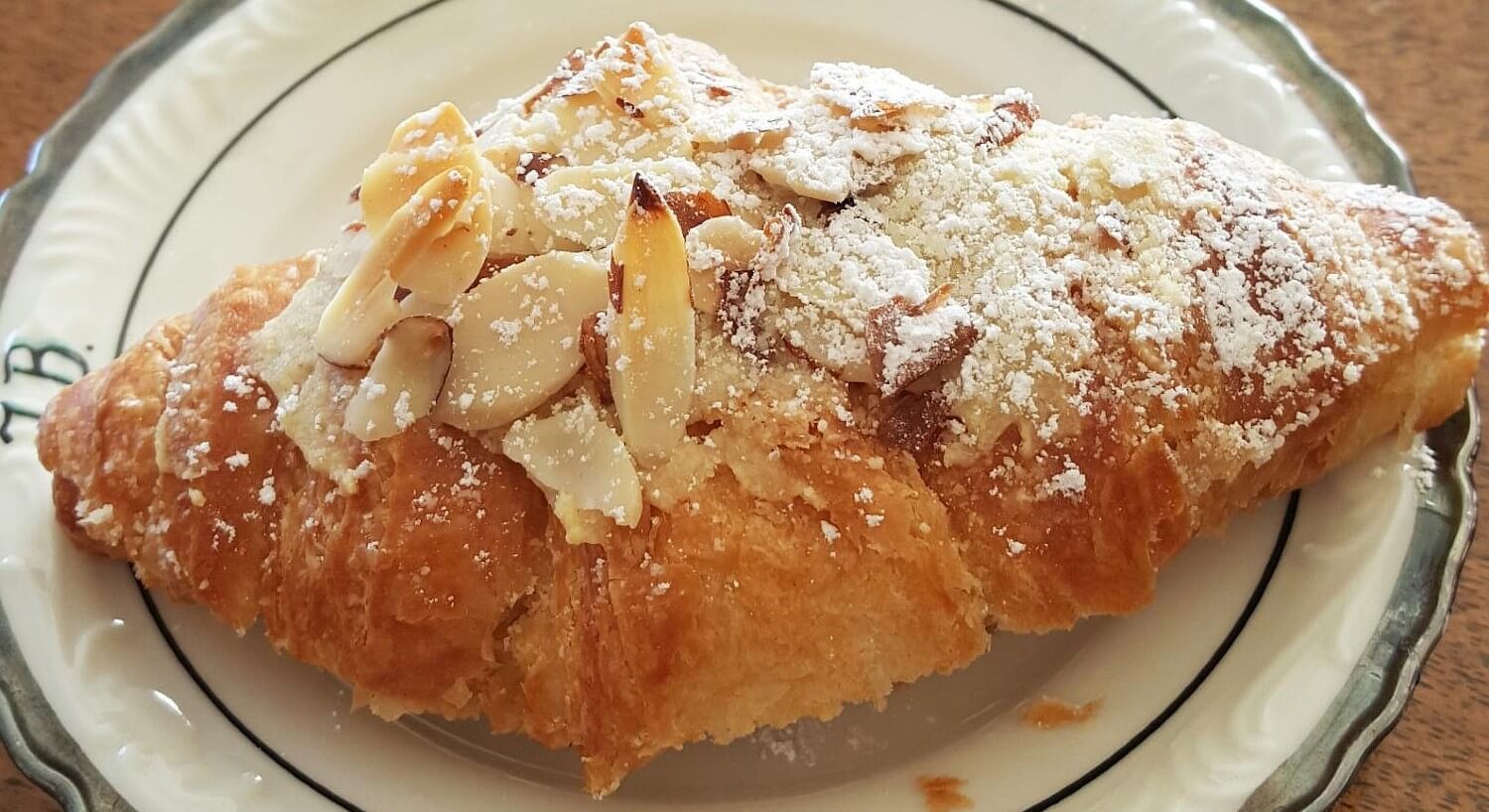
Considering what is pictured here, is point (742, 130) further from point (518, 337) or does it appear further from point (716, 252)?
point (518, 337)

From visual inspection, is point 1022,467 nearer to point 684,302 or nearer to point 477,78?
point 684,302

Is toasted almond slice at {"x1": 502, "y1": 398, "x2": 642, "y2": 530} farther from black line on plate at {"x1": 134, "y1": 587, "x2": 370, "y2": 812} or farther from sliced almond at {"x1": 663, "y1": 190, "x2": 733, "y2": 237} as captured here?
black line on plate at {"x1": 134, "y1": 587, "x2": 370, "y2": 812}

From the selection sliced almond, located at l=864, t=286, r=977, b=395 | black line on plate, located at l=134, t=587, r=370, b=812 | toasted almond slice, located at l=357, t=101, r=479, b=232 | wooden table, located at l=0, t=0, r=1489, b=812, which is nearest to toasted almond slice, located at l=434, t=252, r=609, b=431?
toasted almond slice, located at l=357, t=101, r=479, b=232

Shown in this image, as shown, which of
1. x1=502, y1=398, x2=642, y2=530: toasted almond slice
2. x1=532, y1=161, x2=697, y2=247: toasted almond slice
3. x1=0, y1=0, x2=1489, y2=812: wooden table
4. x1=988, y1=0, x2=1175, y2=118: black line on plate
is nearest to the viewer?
x1=502, y1=398, x2=642, y2=530: toasted almond slice

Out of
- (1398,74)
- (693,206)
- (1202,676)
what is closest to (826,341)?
(693,206)

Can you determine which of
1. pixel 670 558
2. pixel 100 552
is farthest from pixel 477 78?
pixel 670 558
